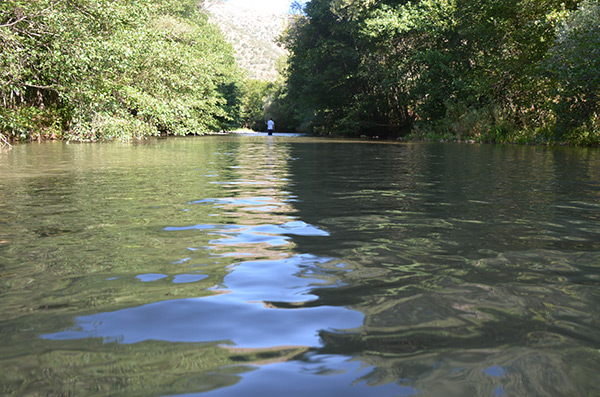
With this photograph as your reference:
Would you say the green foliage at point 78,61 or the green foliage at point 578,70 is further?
the green foliage at point 578,70

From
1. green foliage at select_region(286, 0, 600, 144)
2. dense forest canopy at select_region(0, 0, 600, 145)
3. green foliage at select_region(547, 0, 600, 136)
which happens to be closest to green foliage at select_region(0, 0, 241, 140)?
dense forest canopy at select_region(0, 0, 600, 145)

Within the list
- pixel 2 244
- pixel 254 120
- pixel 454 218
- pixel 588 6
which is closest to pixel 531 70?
pixel 588 6

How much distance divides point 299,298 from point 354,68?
3712 centimetres

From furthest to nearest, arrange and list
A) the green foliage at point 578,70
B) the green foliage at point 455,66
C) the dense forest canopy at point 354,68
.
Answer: the green foliage at point 455,66
the dense forest canopy at point 354,68
the green foliage at point 578,70

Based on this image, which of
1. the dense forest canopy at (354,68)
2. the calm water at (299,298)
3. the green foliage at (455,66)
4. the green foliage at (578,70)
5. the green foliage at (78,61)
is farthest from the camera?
the green foliage at (455,66)

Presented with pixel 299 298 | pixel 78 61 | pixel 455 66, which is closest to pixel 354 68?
pixel 455 66

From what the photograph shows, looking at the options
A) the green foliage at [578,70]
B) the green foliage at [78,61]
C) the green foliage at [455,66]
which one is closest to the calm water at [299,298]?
the green foliage at [78,61]

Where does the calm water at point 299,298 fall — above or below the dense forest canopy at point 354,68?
below

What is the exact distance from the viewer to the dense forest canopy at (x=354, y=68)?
654 inches

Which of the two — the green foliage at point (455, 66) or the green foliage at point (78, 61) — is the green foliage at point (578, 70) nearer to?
the green foliage at point (455, 66)

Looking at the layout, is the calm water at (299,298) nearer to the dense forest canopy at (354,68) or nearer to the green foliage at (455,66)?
the dense forest canopy at (354,68)

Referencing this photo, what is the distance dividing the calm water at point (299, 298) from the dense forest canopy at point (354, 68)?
510 inches

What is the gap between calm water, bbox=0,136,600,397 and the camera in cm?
172

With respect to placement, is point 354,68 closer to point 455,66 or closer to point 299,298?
point 455,66
